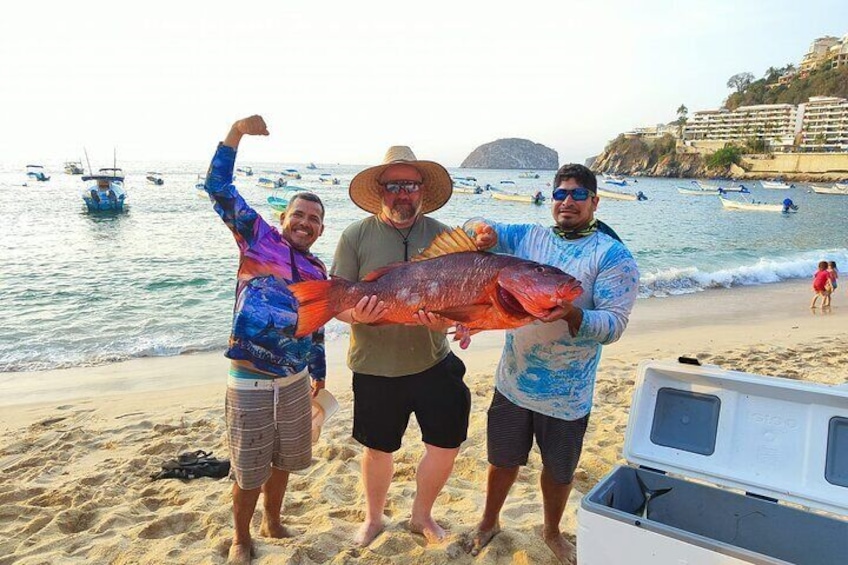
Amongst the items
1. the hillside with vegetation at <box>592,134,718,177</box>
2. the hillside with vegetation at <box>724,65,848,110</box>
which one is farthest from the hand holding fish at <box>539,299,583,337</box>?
the hillside with vegetation at <box>724,65,848,110</box>

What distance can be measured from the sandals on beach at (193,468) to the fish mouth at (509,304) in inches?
134

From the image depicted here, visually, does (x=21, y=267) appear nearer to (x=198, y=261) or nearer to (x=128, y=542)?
(x=198, y=261)

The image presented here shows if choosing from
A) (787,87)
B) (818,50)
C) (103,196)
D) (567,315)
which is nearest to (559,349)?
(567,315)

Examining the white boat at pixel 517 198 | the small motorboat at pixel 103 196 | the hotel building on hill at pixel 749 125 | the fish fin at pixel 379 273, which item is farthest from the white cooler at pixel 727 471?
the hotel building on hill at pixel 749 125

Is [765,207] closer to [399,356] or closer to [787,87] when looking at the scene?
[399,356]

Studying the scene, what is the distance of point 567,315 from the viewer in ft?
9.00

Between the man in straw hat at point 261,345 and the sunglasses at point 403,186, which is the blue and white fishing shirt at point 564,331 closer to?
the sunglasses at point 403,186

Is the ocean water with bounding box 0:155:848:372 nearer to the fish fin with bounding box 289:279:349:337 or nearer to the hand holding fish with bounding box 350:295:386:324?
the fish fin with bounding box 289:279:349:337

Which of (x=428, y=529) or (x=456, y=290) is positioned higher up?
(x=456, y=290)

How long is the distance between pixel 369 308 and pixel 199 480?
9.33ft

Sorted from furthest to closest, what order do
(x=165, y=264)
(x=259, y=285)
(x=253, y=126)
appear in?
(x=165, y=264), (x=253, y=126), (x=259, y=285)

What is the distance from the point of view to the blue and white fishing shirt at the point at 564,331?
9.96 ft

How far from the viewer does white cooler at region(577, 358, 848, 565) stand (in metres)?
2.41

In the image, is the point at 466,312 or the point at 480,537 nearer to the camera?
the point at 466,312
